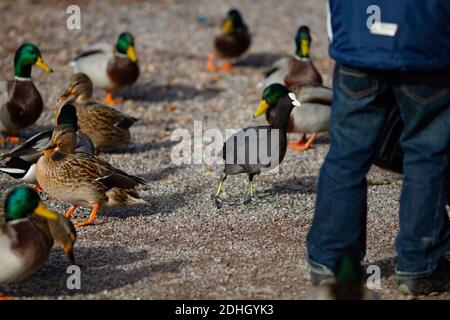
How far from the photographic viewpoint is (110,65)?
30.7ft

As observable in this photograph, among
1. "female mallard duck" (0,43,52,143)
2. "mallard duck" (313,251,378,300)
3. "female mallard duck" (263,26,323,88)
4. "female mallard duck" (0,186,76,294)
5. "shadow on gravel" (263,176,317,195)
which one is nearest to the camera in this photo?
"mallard duck" (313,251,378,300)

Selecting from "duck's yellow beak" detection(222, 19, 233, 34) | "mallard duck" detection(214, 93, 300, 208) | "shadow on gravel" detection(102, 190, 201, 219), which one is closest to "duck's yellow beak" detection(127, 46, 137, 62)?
"duck's yellow beak" detection(222, 19, 233, 34)

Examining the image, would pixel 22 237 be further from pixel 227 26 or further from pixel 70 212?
pixel 227 26

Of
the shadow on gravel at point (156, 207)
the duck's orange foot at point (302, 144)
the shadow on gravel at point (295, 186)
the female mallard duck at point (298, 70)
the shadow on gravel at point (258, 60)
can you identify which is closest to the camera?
the shadow on gravel at point (156, 207)

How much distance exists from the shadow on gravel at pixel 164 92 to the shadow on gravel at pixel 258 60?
140 centimetres

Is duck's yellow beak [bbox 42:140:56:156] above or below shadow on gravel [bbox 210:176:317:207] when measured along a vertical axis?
above

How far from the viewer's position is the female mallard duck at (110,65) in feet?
30.7

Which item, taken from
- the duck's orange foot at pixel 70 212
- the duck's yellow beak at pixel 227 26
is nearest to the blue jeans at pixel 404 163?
the duck's orange foot at pixel 70 212

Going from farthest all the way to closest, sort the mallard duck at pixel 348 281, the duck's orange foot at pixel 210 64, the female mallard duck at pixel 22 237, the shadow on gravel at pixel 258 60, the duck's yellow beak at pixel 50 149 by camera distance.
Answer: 1. the shadow on gravel at pixel 258 60
2. the duck's orange foot at pixel 210 64
3. the duck's yellow beak at pixel 50 149
4. the female mallard duck at pixel 22 237
5. the mallard duck at pixel 348 281

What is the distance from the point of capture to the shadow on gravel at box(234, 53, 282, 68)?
1143cm

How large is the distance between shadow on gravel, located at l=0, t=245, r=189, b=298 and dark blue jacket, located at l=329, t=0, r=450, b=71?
1.72 meters

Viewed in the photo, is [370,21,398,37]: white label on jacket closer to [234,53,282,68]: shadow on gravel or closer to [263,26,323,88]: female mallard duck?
[263,26,323,88]: female mallard duck

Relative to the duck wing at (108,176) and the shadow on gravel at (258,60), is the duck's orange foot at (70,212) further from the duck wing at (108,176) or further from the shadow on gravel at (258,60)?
the shadow on gravel at (258,60)
